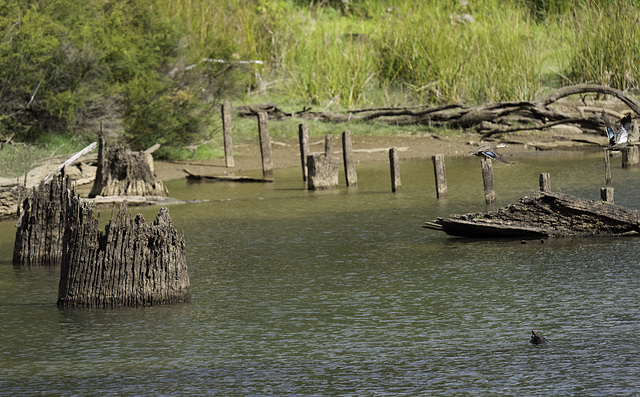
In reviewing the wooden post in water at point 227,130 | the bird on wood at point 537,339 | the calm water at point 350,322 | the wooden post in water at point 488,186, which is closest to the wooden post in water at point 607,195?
the calm water at point 350,322

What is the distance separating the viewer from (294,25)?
36312 millimetres

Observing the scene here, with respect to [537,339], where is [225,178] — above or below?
above

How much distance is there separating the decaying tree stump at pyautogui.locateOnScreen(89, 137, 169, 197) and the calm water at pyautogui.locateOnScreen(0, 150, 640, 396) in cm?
437

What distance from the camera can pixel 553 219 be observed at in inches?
554

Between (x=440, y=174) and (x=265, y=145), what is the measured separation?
6.75 metres

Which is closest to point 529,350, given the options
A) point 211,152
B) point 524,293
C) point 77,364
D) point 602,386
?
point 602,386

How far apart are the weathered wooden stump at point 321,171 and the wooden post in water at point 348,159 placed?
0.27 metres

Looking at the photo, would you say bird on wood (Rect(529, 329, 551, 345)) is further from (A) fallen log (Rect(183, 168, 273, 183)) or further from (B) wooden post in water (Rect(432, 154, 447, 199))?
(A) fallen log (Rect(183, 168, 273, 183))

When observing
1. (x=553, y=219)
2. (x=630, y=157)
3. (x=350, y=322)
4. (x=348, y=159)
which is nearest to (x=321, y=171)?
(x=348, y=159)

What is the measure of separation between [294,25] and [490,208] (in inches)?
802

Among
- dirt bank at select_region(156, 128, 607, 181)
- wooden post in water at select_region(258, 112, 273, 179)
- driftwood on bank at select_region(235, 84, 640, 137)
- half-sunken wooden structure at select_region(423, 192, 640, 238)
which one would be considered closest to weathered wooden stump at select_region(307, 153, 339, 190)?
wooden post in water at select_region(258, 112, 273, 179)

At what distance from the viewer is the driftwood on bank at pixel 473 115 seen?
27.3 meters

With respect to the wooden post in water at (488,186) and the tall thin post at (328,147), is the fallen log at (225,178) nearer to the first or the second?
the tall thin post at (328,147)

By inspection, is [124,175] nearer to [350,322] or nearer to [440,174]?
[440,174]
